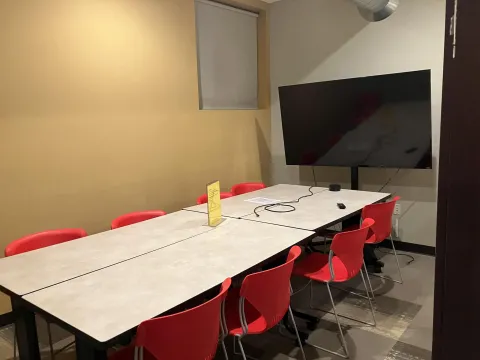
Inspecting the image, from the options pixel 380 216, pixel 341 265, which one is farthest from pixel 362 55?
pixel 341 265

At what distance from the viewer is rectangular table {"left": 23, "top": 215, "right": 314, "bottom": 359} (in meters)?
1.44

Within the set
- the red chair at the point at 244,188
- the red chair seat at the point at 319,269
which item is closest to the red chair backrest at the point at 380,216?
the red chair seat at the point at 319,269

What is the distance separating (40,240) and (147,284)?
115 centimetres

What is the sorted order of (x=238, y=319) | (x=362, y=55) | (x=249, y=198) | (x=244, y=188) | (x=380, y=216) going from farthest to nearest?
(x=362, y=55), (x=244, y=188), (x=249, y=198), (x=380, y=216), (x=238, y=319)

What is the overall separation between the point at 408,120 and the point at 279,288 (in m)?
2.65

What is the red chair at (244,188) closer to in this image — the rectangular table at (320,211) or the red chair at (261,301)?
the rectangular table at (320,211)

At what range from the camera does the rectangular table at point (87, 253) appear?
183 cm

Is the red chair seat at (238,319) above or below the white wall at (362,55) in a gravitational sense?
below

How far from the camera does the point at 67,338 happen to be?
2.74 meters

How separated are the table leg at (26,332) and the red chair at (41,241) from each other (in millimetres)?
385

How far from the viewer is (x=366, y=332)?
2.71m

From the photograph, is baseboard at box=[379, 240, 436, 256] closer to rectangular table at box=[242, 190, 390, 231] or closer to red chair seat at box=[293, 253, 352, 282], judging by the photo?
rectangular table at box=[242, 190, 390, 231]

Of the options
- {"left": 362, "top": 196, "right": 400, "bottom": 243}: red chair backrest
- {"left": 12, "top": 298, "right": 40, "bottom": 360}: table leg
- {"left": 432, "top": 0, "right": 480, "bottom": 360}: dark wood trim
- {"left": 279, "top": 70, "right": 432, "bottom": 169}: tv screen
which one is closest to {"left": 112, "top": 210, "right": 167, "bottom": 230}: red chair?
{"left": 12, "top": 298, "right": 40, "bottom": 360}: table leg

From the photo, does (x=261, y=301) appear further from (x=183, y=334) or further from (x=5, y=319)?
(x=5, y=319)
